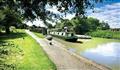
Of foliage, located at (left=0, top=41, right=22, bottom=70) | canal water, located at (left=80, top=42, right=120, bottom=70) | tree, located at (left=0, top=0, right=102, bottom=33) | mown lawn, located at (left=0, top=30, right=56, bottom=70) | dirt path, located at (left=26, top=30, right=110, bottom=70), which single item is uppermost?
tree, located at (left=0, top=0, right=102, bottom=33)

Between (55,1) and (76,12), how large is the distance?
0.46 m

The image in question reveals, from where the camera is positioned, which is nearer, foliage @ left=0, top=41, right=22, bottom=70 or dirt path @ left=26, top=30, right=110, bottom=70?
foliage @ left=0, top=41, right=22, bottom=70

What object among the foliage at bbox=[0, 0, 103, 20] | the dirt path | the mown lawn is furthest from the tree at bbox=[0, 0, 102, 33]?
the dirt path

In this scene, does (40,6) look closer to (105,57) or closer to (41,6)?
(41,6)

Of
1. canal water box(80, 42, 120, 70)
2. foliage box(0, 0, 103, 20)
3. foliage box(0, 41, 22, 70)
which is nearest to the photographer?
foliage box(0, 0, 103, 20)

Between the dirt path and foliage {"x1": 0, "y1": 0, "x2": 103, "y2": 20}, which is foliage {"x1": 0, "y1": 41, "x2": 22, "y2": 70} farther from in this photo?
foliage {"x1": 0, "y1": 0, "x2": 103, "y2": 20}

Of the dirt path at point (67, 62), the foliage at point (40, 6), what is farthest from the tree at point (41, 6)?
the dirt path at point (67, 62)

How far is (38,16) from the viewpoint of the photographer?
6.16 m

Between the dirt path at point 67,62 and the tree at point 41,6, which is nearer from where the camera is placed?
the tree at point 41,6

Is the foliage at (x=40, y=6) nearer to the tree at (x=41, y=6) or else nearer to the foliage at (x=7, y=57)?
the tree at (x=41, y=6)

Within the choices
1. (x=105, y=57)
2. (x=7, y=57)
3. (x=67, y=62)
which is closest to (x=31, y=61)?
(x=7, y=57)

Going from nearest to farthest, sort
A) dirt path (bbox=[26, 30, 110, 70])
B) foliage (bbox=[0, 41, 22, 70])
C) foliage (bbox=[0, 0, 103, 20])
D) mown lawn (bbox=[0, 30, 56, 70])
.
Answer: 1. foliage (bbox=[0, 0, 103, 20])
2. foliage (bbox=[0, 41, 22, 70])
3. mown lawn (bbox=[0, 30, 56, 70])
4. dirt path (bbox=[26, 30, 110, 70])

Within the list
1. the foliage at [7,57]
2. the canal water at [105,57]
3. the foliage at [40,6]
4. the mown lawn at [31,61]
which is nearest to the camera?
the foliage at [40,6]

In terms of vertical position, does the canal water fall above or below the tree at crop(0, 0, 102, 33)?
below
